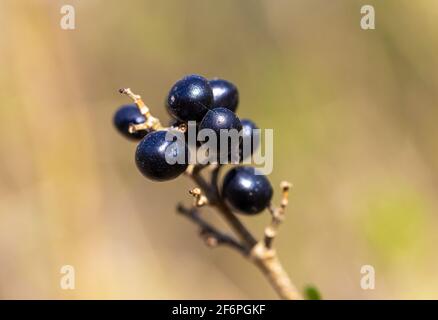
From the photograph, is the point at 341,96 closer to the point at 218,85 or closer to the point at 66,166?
the point at 66,166

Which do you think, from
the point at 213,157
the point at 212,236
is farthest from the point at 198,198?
the point at 212,236

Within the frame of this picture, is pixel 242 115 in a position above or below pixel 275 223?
above

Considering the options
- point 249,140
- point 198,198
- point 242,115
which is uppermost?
point 242,115

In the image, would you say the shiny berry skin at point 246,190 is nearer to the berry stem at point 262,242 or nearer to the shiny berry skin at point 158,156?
the berry stem at point 262,242

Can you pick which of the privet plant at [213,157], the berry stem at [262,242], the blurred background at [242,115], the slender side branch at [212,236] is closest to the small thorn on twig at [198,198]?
the privet plant at [213,157]

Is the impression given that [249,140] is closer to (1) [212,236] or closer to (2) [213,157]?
(2) [213,157]

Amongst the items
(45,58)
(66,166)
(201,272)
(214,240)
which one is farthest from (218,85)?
(201,272)
